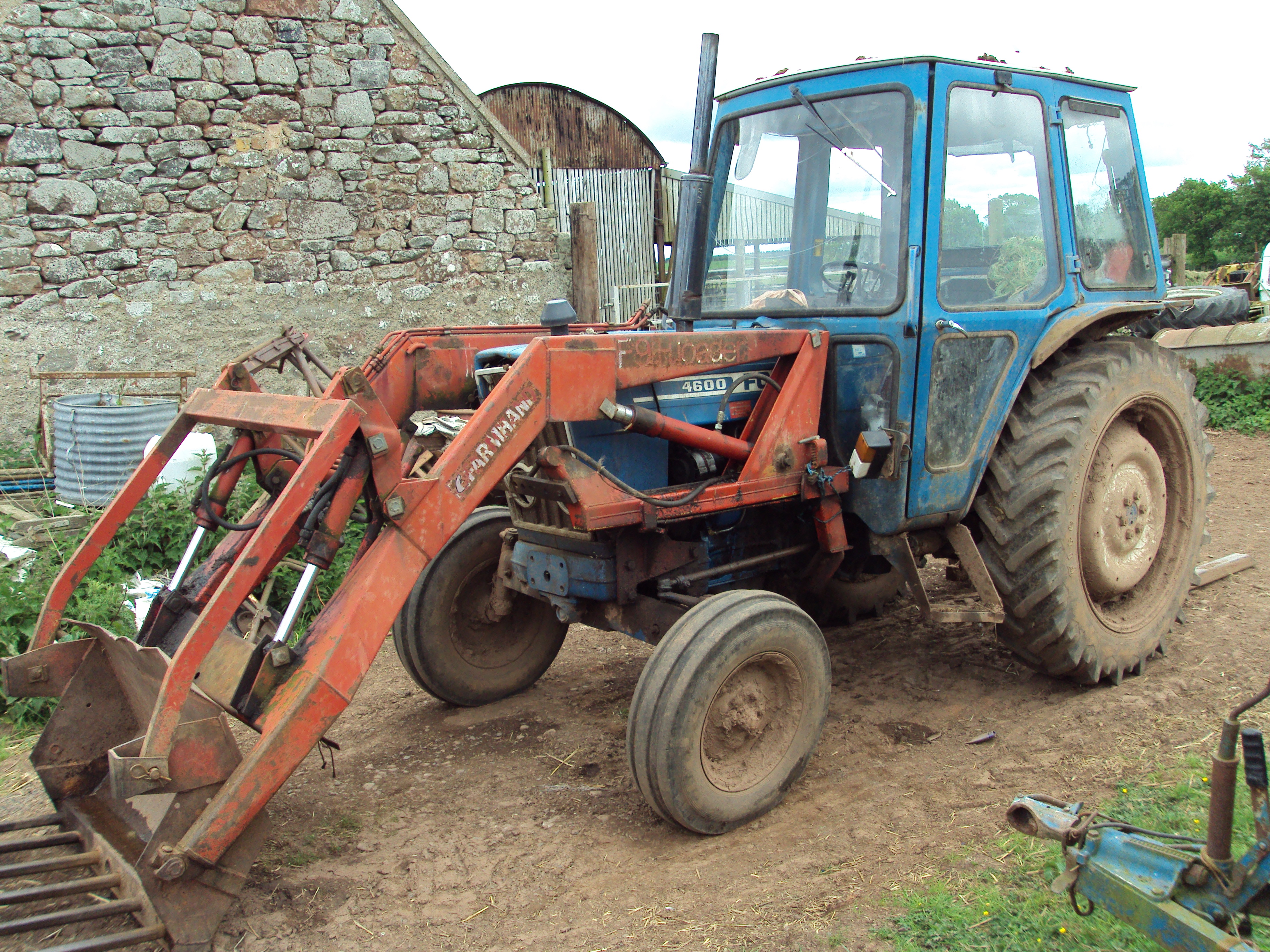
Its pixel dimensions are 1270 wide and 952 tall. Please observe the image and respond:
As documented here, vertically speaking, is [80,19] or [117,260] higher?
[80,19]

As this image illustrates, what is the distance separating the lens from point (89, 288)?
6.89 meters

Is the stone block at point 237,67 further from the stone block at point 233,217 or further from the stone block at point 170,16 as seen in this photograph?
the stone block at point 233,217

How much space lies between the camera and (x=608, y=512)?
11.3 feet

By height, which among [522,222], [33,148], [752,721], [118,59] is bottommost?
[752,721]

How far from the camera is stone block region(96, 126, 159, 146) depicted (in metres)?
6.86

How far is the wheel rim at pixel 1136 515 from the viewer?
13.8 ft

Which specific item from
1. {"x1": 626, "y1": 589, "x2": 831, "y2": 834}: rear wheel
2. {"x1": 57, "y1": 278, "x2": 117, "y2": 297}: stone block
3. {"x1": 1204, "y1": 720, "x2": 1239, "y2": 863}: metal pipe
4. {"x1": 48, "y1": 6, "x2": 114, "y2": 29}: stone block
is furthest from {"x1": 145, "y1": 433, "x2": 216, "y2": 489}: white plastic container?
{"x1": 1204, "y1": 720, "x2": 1239, "y2": 863}: metal pipe

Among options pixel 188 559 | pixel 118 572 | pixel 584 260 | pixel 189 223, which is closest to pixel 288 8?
pixel 189 223

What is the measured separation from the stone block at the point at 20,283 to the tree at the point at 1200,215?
36.6 metres

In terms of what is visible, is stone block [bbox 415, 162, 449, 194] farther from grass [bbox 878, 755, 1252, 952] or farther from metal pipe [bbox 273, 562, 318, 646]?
grass [bbox 878, 755, 1252, 952]

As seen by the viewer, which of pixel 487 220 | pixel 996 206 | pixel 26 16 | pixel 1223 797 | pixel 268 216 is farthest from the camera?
pixel 487 220

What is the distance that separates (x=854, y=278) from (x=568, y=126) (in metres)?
13.9

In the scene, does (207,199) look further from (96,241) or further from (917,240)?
(917,240)

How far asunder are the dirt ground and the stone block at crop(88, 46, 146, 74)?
15.6 ft
